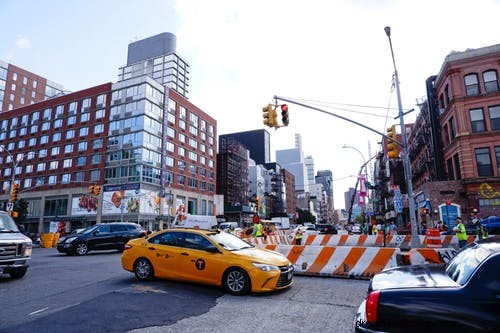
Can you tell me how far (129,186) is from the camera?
163 feet

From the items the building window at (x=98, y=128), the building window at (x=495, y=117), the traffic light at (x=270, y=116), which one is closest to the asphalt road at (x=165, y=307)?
the traffic light at (x=270, y=116)

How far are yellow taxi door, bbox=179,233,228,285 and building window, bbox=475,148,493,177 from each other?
27.7m

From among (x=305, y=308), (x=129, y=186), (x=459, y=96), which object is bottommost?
(x=305, y=308)

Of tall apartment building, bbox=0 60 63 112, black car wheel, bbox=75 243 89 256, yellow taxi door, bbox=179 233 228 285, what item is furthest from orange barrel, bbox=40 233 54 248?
tall apartment building, bbox=0 60 63 112

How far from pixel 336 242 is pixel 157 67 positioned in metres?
98.9

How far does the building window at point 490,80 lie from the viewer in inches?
1066

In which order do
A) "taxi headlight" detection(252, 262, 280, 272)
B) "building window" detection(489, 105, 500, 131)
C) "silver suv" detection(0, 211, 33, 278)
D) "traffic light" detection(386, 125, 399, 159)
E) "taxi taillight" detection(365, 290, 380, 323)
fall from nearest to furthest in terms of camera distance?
"taxi taillight" detection(365, 290, 380, 323)
"taxi headlight" detection(252, 262, 280, 272)
"silver suv" detection(0, 211, 33, 278)
"traffic light" detection(386, 125, 399, 159)
"building window" detection(489, 105, 500, 131)

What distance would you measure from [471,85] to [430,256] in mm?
25651

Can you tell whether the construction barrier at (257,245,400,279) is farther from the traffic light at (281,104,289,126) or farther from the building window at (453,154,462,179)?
the building window at (453,154,462,179)

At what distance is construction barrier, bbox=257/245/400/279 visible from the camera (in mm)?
9203

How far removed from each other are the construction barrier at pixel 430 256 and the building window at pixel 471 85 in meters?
24.9

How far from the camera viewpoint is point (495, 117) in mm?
26703

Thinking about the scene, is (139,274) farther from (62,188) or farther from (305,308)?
(62,188)

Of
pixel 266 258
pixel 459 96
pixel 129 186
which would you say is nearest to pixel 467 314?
pixel 266 258
